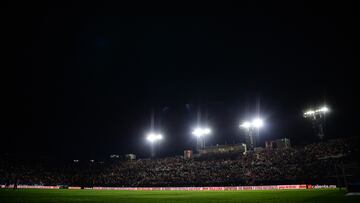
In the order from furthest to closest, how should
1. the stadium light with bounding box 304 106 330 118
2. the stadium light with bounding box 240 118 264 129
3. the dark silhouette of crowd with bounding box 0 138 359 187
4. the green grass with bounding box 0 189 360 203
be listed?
the stadium light with bounding box 240 118 264 129 < the stadium light with bounding box 304 106 330 118 < the dark silhouette of crowd with bounding box 0 138 359 187 < the green grass with bounding box 0 189 360 203

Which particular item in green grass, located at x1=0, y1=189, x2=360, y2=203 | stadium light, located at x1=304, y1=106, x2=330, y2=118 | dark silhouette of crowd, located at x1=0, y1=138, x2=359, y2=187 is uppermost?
stadium light, located at x1=304, y1=106, x2=330, y2=118

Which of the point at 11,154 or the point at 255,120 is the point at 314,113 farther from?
the point at 11,154

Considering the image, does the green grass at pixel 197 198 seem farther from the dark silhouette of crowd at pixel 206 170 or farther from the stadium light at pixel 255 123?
the stadium light at pixel 255 123

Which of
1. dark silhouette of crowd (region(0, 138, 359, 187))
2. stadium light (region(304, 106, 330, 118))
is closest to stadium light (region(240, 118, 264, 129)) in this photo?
dark silhouette of crowd (region(0, 138, 359, 187))

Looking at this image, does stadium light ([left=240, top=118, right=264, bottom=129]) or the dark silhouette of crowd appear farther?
stadium light ([left=240, top=118, right=264, bottom=129])

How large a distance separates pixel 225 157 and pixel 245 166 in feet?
39.8

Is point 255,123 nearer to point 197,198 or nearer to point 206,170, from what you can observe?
point 206,170

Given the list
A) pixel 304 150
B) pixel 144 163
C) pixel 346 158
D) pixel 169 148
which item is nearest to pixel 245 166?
pixel 304 150

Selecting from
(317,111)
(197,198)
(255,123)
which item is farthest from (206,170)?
(197,198)

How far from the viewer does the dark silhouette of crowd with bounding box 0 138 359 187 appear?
44469 mm

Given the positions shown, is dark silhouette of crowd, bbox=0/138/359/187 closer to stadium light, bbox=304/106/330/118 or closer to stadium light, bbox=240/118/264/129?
stadium light, bbox=240/118/264/129

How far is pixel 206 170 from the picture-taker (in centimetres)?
5606

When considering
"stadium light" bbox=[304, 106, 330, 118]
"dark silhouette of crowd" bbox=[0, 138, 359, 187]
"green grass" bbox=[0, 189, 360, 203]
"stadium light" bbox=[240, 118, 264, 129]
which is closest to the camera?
"green grass" bbox=[0, 189, 360, 203]

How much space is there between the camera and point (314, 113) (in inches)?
2176
